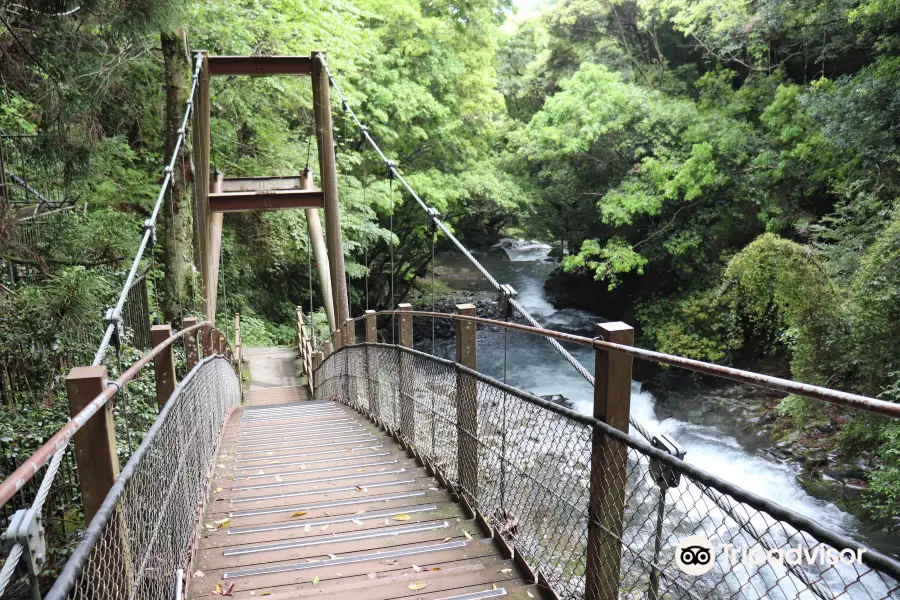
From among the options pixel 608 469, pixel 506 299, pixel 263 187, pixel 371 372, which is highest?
pixel 263 187

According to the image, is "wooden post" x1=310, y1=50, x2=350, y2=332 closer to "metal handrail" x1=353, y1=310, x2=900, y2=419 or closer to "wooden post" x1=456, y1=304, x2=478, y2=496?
"wooden post" x1=456, y1=304, x2=478, y2=496

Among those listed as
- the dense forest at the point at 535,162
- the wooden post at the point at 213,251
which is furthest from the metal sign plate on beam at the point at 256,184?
the dense forest at the point at 535,162

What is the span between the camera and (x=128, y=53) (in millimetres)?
7734

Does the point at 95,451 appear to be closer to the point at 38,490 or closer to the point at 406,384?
the point at 38,490

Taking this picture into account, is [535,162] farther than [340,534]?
Yes

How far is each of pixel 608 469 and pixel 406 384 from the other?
2.45 metres

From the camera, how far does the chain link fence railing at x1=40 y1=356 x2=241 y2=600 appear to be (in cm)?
124

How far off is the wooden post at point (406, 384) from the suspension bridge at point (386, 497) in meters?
0.02

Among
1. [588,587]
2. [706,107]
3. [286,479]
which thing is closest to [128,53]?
[286,479]

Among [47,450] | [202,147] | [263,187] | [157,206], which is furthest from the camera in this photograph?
[263,187]

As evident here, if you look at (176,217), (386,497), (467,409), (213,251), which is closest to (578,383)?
(213,251)

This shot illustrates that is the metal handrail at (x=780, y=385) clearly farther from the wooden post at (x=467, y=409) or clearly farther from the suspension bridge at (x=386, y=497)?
the wooden post at (x=467, y=409)

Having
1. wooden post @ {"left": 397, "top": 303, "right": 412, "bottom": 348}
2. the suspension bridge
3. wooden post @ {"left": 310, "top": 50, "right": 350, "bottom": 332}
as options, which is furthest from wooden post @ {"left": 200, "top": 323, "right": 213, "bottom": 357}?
wooden post @ {"left": 310, "top": 50, "right": 350, "bottom": 332}

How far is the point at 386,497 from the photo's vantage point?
3.28m
